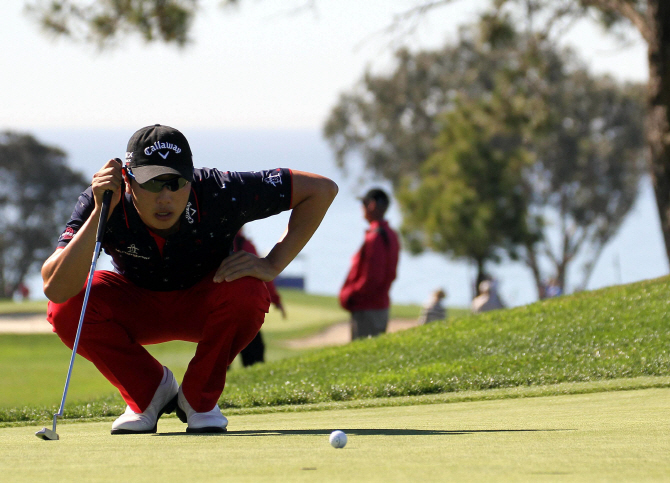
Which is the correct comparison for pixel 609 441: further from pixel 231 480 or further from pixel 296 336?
pixel 296 336

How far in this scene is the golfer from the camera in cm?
398

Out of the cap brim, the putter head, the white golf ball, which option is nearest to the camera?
the white golf ball

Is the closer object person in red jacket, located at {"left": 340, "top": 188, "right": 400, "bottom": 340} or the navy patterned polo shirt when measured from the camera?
the navy patterned polo shirt

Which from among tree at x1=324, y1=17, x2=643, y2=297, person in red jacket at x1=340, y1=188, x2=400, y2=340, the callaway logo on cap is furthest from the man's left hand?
tree at x1=324, y1=17, x2=643, y2=297

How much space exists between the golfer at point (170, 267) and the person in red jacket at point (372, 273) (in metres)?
5.08

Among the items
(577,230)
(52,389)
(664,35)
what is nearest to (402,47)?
(664,35)

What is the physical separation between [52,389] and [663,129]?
8.87 meters

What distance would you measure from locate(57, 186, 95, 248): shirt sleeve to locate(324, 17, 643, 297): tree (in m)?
35.1

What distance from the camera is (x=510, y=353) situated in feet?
22.7

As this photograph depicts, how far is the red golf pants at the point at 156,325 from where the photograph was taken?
13.9 ft

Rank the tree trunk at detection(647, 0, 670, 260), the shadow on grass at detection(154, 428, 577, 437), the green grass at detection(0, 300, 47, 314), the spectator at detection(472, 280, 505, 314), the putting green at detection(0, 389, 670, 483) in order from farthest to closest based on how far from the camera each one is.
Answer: the green grass at detection(0, 300, 47, 314) → the spectator at detection(472, 280, 505, 314) → the tree trunk at detection(647, 0, 670, 260) → the shadow on grass at detection(154, 428, 577, 437) → the putting green at detection(0, 389, 670, 483)

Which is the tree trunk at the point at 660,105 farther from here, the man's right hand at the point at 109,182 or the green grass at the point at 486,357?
the man's right hand at the point at 109,182

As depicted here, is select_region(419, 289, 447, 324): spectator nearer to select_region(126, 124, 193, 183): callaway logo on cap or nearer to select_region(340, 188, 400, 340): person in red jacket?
select_region(340, 188, 400, 340): person in red jacket

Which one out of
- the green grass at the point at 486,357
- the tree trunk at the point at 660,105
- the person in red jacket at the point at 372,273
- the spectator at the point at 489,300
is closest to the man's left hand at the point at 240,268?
the green grass at the point at 486,357
